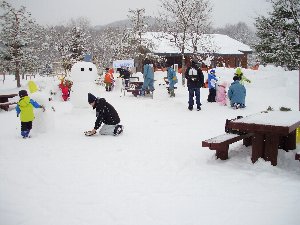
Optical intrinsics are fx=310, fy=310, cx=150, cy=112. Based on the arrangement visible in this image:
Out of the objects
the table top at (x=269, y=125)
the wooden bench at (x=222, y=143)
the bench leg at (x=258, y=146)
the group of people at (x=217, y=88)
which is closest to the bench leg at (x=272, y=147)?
the bench leg at (x=258, y=146)

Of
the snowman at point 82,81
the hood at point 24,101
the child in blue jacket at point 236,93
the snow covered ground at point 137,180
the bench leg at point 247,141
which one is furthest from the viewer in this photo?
the child in blue jacket at point 236,93

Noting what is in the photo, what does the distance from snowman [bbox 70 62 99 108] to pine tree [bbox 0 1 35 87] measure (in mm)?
23681

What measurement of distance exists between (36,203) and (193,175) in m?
2.58

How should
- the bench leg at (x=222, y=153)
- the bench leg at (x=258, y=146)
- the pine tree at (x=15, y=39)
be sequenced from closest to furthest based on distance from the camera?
the bench leg at (x=258, y=146) → the bench leg at (x=222, y=153) → the pine tree at (x=15, y=39)

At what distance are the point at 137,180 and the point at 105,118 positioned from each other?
352 cm

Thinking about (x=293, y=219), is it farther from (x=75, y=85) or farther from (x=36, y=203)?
(x=75, y=85)

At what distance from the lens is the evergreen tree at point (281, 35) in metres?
19.7

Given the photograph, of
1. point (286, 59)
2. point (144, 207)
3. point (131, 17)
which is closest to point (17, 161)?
point (144, 207)

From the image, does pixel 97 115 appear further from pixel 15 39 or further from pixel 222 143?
pixel 15 39

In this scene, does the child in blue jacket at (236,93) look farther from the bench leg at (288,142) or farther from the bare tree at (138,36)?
the bare tree at (138,36)

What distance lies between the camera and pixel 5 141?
8039 mm

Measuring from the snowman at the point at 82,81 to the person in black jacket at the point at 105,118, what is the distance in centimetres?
355

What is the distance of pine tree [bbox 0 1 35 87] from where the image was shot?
32531 millimetres

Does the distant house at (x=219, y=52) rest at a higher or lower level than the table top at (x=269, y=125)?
higher
